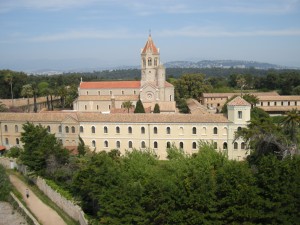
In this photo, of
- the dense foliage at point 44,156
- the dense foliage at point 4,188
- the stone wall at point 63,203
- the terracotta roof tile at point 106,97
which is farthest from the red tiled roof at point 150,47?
the dense foliage at point 4,188

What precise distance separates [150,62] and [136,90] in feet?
22.1

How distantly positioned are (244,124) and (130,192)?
23585 mm

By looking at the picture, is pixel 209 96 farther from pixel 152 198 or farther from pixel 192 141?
pixel 152 198

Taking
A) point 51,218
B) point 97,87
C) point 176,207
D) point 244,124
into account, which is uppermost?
point 97,87

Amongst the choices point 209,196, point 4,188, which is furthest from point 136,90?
point 209,196

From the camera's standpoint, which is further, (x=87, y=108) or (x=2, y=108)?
(x=87, y=108)

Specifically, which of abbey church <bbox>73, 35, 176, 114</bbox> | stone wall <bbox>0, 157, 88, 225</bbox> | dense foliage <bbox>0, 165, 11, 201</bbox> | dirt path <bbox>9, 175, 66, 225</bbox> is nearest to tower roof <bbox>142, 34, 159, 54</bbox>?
abbey church <bbox>73, 35, 176, 114</bbox>

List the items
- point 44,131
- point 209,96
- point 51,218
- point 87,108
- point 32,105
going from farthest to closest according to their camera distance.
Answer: point 209,96 < point 32,105 < point 87,108 < point 44,131 < point 51,218

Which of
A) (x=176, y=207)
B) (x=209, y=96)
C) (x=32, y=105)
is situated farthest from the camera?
(x=209, y=96)

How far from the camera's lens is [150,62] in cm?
7688

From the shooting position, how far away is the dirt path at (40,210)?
32381 millimetres

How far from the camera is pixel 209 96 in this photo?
89.9m

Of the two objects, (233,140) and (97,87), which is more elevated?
(97,87)

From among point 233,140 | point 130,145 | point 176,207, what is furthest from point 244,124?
point 176,207
